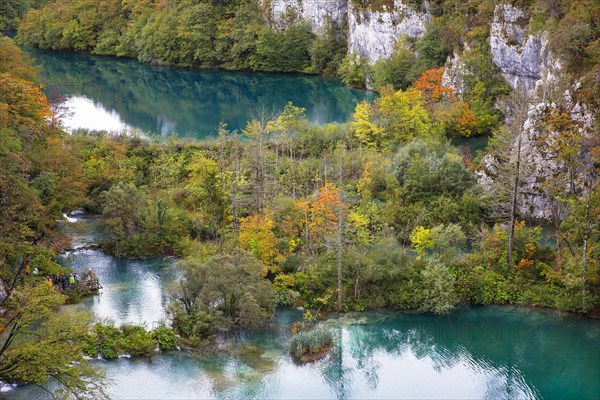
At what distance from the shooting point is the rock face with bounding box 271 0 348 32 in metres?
75.6

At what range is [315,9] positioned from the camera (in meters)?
77.0

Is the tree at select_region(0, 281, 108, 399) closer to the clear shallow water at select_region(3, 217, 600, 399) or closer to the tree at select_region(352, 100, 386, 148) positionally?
the clear shallow water at select_region(3, 217, 600, 399)

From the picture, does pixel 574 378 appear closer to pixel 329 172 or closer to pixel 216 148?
pixel 329 172

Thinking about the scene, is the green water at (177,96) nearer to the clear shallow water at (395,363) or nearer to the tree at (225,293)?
the tree at (225,293)

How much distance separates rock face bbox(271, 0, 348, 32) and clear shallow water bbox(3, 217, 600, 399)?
167 feet

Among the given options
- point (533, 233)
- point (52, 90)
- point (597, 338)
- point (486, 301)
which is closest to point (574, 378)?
point (597, 338)

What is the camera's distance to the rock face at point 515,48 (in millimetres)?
46281

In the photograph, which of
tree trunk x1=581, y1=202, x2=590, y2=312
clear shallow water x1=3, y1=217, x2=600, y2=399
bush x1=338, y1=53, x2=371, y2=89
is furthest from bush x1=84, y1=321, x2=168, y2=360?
bush x1=338, y1=53, x2=371, y2=89

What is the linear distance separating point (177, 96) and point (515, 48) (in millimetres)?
34067

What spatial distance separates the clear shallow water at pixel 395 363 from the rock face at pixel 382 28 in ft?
123

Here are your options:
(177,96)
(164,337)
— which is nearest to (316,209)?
(164,337)

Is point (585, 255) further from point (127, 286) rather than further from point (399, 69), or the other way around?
point (399, 69)

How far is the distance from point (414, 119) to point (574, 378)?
22.3 meters

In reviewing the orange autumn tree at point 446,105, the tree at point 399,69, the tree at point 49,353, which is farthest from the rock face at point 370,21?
the tree at point 49,353
